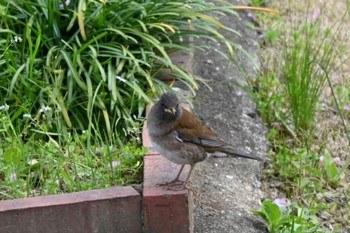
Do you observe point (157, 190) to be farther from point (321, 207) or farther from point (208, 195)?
point (321, 207)

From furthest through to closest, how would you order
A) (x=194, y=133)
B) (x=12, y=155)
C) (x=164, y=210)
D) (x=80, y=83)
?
(x=80, y=83), (x=12, y=155), (x=194, y=133), (x=164, y=210)

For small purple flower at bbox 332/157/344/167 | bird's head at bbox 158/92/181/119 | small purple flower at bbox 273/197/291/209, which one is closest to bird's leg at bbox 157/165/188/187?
bird's head at bbox 158/92/181/119

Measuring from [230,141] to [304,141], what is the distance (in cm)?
53

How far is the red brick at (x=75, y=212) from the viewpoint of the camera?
4.25 metres

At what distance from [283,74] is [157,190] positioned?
2.52 m

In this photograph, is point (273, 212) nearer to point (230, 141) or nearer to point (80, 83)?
point (230, 141)

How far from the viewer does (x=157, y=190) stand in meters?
4.27

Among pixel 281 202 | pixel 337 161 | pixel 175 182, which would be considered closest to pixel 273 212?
pixel 281 202

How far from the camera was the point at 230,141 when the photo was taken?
18.5ft

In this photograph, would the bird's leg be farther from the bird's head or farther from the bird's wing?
the bird's head

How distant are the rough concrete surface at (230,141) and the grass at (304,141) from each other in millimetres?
112

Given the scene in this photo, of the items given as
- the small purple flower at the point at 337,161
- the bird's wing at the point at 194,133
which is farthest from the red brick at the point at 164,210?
the small purple flower at the point at 337,161

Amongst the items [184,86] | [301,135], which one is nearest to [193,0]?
[184,86]

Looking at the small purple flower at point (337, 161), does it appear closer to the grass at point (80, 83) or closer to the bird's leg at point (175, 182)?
the grass at point (80, 83)
